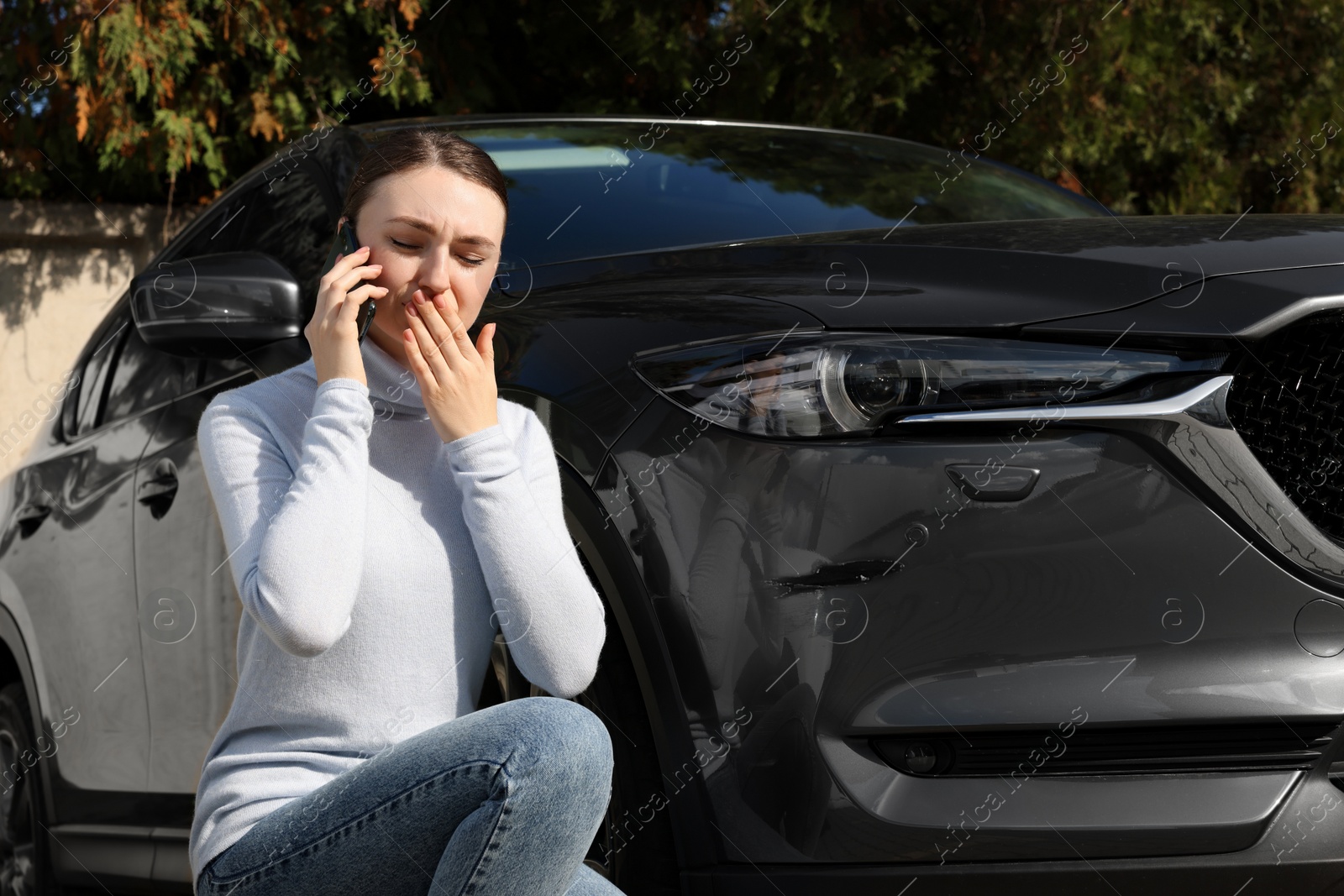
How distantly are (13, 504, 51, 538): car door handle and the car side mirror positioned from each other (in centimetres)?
105

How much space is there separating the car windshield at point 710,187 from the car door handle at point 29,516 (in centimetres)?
125

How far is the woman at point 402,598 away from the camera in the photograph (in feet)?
4.65

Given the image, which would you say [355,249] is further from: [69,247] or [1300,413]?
[69,247]

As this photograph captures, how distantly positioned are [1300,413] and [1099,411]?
0.28m

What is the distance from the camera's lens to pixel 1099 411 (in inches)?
68.1

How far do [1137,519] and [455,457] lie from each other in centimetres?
80

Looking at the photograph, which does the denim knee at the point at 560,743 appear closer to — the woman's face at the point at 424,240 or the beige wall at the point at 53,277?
the woman's face at the point at 424,240

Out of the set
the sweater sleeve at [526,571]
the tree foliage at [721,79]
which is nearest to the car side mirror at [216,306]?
the sweater sleeve at [526,571]

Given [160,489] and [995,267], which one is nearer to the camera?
[995,267]

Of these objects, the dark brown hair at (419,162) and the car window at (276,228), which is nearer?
the dark brown hair at (419,162)

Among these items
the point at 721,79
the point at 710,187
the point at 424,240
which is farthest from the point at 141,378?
the point at 721,79

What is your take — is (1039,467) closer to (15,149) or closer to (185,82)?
(185,82)

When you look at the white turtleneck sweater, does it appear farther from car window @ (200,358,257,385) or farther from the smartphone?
car window @ (200,358,257,385)

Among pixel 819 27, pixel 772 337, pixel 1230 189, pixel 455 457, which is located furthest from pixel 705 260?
pixel 1230 189
